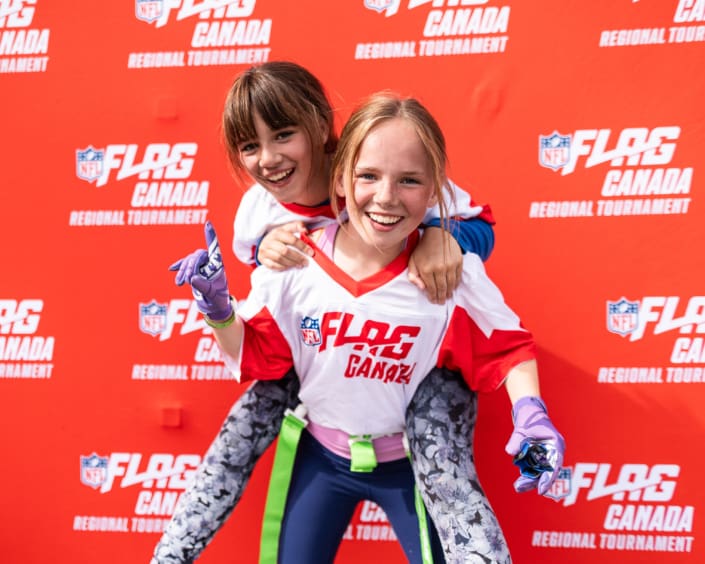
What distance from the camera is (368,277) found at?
1314 millimetres

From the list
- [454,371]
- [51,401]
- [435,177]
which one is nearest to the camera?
[435,177]

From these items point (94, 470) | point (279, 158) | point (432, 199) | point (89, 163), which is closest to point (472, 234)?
point (432, 199)

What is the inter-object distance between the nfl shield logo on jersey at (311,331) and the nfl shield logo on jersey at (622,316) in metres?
0.68

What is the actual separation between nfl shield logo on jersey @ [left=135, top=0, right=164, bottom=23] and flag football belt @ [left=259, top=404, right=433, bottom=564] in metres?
0.90

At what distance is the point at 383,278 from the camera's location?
131 centimetres

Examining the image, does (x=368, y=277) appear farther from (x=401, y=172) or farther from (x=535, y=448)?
(x=535, y=448)

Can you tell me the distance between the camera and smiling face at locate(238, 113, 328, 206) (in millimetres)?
1289

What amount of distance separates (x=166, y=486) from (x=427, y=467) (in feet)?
2.53

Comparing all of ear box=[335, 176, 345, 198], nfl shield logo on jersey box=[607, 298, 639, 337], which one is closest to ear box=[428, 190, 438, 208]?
ear box=[335, 176, 345, 198]

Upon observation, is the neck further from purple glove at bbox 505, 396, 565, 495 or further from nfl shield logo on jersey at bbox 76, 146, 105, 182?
nfl shield logo on jersey at bbox 76, 146, 105, 182

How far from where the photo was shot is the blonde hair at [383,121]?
123 cm

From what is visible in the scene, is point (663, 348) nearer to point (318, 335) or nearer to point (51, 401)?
point (318, 335)

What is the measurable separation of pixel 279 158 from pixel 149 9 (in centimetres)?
65

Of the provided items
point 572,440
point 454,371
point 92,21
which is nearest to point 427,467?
point 454,371
